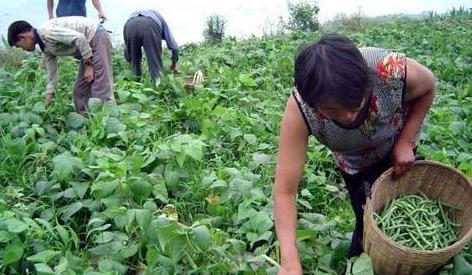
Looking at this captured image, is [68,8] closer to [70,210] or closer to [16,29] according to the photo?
[16,29]

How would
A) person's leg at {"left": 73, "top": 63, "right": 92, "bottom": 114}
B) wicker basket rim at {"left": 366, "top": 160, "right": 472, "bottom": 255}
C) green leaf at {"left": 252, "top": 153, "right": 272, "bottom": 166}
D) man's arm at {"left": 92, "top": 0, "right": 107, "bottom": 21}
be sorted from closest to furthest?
wicker basket rim at {"left": 366, "top": 160, "right": 472, "bottom": 255} < green leaf at {"left": 252, "top": 153, "right": 272, "bottom": 166} < person's leg at {"left": 73, "top": 63, "right": 92, "bottom": 114} < man's arm at {"left": 92, "top": 0, "right": 107, "bottom": 21}

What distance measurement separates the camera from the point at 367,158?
2154 mm

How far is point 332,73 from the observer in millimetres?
1448

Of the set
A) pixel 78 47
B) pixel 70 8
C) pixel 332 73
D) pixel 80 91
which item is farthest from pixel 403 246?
pixel 70 8

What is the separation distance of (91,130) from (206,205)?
1.26m

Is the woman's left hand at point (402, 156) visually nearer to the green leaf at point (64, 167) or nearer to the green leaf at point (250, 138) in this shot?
the green leaf at point (250, 138)

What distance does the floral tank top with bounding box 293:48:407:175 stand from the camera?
183 cm

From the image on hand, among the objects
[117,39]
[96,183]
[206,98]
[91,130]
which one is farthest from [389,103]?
[117,39]

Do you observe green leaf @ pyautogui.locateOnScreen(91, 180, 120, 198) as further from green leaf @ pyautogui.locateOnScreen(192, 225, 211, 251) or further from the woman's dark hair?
the woman's dark hair

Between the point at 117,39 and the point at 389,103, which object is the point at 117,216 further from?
the point at 117,39

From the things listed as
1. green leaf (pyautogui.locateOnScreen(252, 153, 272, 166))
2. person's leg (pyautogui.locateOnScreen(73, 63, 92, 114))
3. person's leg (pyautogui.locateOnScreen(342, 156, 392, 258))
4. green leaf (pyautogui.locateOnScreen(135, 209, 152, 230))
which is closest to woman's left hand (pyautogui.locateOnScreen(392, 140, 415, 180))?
person's leg (pyautogui.locateOnScreen(342, 156, 392, 258))

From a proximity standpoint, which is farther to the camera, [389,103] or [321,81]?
[389,103]

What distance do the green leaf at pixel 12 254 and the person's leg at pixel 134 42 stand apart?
3001mm

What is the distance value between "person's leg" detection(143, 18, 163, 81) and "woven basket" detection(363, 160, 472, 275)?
3.32m
